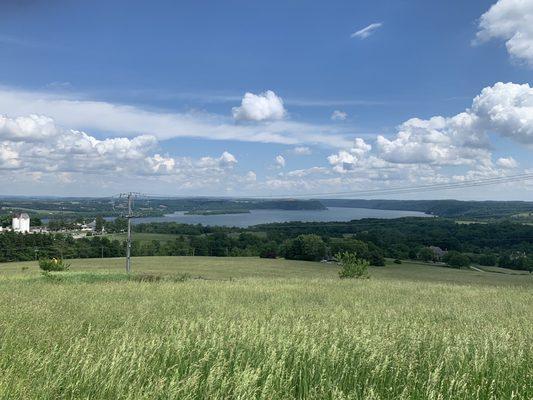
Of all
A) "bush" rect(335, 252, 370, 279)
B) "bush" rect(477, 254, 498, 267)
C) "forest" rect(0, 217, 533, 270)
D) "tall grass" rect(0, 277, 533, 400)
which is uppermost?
"tall grass" rect(0, 277, 533, 400)

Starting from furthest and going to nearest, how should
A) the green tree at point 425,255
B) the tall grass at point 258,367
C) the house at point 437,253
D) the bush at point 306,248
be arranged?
the bush at point 306,248
the green tree at point 425,255
the house at point 437,253
the tall grass at point 258,367

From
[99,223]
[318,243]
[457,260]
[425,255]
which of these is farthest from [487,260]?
[99,223]

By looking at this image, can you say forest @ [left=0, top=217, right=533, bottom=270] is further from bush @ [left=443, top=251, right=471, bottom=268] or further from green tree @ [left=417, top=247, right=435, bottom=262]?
bush @ [left=443, top=251, right=471, bottom=268]

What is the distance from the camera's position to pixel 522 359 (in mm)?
4828

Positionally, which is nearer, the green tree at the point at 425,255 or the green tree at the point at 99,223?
the green tree at the point at 99,223

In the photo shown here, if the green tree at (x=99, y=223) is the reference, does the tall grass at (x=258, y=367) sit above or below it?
above

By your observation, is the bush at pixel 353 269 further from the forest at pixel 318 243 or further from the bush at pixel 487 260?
the bush at pixel 487 260

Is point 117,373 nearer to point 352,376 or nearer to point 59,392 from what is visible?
point 59,392

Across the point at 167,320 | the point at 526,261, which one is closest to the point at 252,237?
the point at 526,261

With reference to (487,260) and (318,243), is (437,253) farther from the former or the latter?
(318,243)

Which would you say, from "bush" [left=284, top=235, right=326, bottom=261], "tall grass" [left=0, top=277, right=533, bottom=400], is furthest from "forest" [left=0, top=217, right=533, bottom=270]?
"tall grass" [left=0, top=277, right=533, bottom=400]

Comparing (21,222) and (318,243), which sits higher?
(21,222)

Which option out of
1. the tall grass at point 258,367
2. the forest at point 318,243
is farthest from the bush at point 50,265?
the forest at point 318,243

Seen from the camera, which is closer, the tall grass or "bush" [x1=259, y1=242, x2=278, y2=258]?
the tall grass
